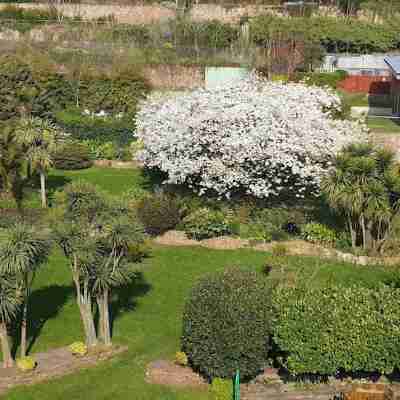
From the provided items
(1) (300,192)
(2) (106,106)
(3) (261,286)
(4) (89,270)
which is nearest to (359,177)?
(1) (300,192)

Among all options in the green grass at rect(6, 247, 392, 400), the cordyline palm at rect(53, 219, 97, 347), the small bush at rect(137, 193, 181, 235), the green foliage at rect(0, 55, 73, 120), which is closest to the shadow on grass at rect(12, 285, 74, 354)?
the green grass at rect(6, 247, 392, 400)

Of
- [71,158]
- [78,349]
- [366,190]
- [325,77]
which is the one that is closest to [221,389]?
[78,349]

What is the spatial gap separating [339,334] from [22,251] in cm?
636

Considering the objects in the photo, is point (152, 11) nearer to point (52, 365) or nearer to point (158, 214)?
point (158, 214)

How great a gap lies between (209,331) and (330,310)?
236 centimetres

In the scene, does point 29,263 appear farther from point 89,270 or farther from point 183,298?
point 183,298

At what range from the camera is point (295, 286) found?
14.4m

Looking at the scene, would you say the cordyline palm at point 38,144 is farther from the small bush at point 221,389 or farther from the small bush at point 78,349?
the small bush at point 221,389

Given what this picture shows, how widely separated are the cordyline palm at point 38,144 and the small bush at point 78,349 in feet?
34.7

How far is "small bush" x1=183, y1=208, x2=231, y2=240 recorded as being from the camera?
22.2 metres

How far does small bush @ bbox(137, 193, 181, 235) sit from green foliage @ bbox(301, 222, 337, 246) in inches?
167

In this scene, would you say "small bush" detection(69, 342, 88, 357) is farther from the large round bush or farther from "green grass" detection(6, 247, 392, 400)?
the large round bush

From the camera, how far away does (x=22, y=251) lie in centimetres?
1377

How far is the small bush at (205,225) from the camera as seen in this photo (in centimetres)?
2217
